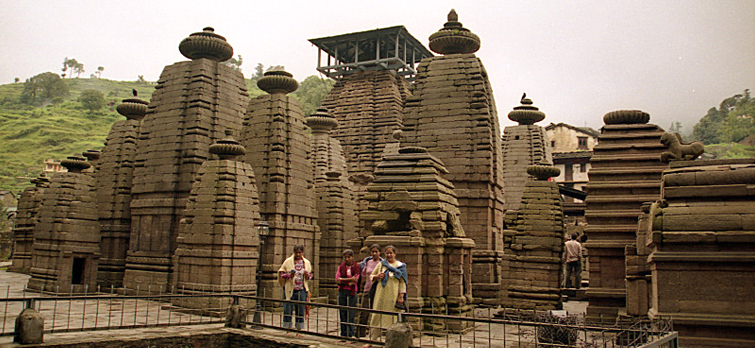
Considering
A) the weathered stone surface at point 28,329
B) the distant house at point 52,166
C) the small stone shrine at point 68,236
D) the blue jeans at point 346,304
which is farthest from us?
the distant house at point 52,166

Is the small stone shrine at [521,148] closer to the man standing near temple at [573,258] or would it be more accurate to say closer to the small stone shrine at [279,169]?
the man standing near temple at [573,258]

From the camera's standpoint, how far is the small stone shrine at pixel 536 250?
17156mm

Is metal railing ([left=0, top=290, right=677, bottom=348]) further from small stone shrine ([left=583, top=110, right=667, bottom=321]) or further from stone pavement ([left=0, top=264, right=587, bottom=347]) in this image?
small stone shrine ([left=583, top=110, right=667, bottom=321])

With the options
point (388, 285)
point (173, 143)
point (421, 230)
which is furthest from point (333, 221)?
point (388, 285)

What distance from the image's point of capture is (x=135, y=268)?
68.2 feet

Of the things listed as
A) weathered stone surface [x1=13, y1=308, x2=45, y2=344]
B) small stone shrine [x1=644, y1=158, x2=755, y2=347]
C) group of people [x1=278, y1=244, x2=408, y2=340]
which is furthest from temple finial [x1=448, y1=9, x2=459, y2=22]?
weathered stone surface [x1=13, y1=308, x2=45, y2=344]

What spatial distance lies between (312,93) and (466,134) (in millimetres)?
75557

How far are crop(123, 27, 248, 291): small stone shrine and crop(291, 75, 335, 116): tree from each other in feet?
217

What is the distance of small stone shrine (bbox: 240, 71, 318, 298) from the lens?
64.9 ft

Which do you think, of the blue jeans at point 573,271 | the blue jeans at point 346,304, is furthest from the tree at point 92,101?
the blue jeans at point 346,304

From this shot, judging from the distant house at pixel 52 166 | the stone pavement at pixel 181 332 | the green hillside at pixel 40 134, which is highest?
the green hillside at pixel 40 134

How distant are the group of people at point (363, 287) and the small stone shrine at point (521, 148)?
17.7 meters

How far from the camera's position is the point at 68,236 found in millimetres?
21719

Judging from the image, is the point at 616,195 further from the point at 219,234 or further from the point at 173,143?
the point at 173,143
